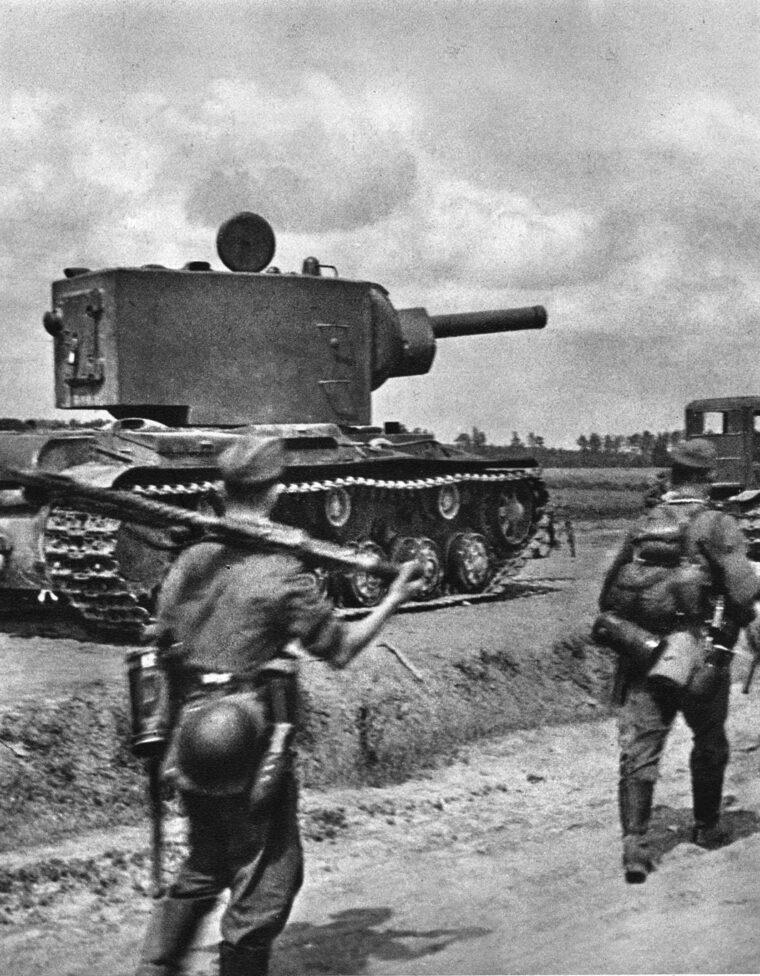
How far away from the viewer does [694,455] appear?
6305 mm

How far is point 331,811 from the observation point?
7.64m

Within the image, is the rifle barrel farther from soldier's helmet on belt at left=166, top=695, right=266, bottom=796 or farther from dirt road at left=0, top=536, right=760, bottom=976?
dirt road at left=0, top=536, right=760, bottom=976

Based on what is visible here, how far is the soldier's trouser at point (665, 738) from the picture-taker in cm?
605

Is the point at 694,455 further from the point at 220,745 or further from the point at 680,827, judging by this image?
the point at 220,745

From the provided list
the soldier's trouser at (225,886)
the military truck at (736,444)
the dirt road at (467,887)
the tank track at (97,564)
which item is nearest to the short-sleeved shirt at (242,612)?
the soldier's trouser at (225,886)

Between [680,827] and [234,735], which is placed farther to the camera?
[680,827]

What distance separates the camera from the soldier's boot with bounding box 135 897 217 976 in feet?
13.2

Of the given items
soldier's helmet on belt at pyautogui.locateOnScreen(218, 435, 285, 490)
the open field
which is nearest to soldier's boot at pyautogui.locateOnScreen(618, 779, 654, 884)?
soldier's helmet on belt at pyautogui.locateOnScreen(218, 435, 285, 490)

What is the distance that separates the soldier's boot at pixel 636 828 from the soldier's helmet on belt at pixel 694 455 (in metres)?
1.43

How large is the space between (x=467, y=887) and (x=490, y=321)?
8775mm

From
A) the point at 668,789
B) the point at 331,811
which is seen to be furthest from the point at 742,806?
the point at 331,811

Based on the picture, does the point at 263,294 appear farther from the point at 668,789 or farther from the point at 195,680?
the point at 195,680

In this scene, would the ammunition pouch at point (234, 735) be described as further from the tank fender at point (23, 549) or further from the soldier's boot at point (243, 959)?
the tank fender at point (23, 549)

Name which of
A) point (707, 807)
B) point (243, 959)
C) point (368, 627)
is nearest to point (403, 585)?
point (368, 627)
